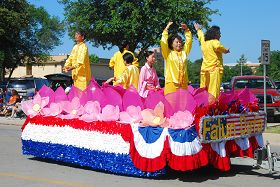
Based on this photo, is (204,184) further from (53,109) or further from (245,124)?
(53,109)

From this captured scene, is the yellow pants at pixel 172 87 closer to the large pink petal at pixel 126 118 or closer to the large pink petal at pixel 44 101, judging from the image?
the large pink petal at pixel 126 118

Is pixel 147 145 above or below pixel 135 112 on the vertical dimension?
below

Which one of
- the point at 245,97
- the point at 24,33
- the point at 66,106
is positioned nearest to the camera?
the point at 245,97

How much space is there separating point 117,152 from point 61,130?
1.47m

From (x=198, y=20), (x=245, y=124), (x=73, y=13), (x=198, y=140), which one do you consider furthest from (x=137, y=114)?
(x=73, y=13)

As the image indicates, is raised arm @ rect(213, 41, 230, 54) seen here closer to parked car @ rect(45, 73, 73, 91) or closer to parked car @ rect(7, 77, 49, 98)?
parked car @ rect(7, 77, 49, 98)

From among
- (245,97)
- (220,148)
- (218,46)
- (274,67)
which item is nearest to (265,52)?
(218,46)

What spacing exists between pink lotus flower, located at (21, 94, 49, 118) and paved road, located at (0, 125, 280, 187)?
0.99 metres

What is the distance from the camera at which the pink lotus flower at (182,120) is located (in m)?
6.61

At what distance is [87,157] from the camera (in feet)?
25.4

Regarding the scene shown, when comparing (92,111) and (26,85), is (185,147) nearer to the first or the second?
(92,111)

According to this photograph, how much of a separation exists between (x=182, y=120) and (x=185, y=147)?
1.23 ft

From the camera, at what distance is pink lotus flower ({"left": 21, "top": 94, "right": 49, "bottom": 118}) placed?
8.72m

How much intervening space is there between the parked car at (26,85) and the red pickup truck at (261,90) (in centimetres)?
817
